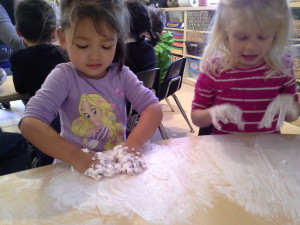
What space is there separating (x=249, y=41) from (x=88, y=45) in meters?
0.52

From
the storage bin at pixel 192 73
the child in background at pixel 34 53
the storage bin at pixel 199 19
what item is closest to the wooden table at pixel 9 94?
the child in background at pixel 34 53

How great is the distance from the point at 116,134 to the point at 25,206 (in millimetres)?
457

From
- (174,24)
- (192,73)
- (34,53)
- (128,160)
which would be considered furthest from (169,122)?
(174,24)

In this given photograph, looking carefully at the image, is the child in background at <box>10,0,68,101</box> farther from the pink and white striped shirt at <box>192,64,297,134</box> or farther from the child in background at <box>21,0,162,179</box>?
the pink and white striped shirt at <box>192,64,297,134</box>

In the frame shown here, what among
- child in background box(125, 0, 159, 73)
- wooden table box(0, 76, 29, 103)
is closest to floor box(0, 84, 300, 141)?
child in background box(125, 0, 159, 73)

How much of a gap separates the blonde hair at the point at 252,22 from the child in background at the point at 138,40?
2.38 ft

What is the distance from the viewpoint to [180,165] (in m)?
0.66

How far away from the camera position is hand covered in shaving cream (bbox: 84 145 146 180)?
610 mm

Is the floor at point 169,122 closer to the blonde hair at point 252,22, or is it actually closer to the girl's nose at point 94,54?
the blonde hair at point 252,22

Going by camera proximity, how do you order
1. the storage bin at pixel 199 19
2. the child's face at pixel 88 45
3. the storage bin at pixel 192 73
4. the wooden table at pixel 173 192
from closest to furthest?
the wooden table at pixel 173 192, the child's face at pixel 88 45, the storage bin at pixel 199 19, the storage bin at pixel 192 73

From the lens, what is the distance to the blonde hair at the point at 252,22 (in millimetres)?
821

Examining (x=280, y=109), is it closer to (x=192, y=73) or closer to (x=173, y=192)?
(x=173, y=192)

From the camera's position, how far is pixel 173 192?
0.55m

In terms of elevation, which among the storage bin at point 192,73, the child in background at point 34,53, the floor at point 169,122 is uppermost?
the child in background at point 34,53
